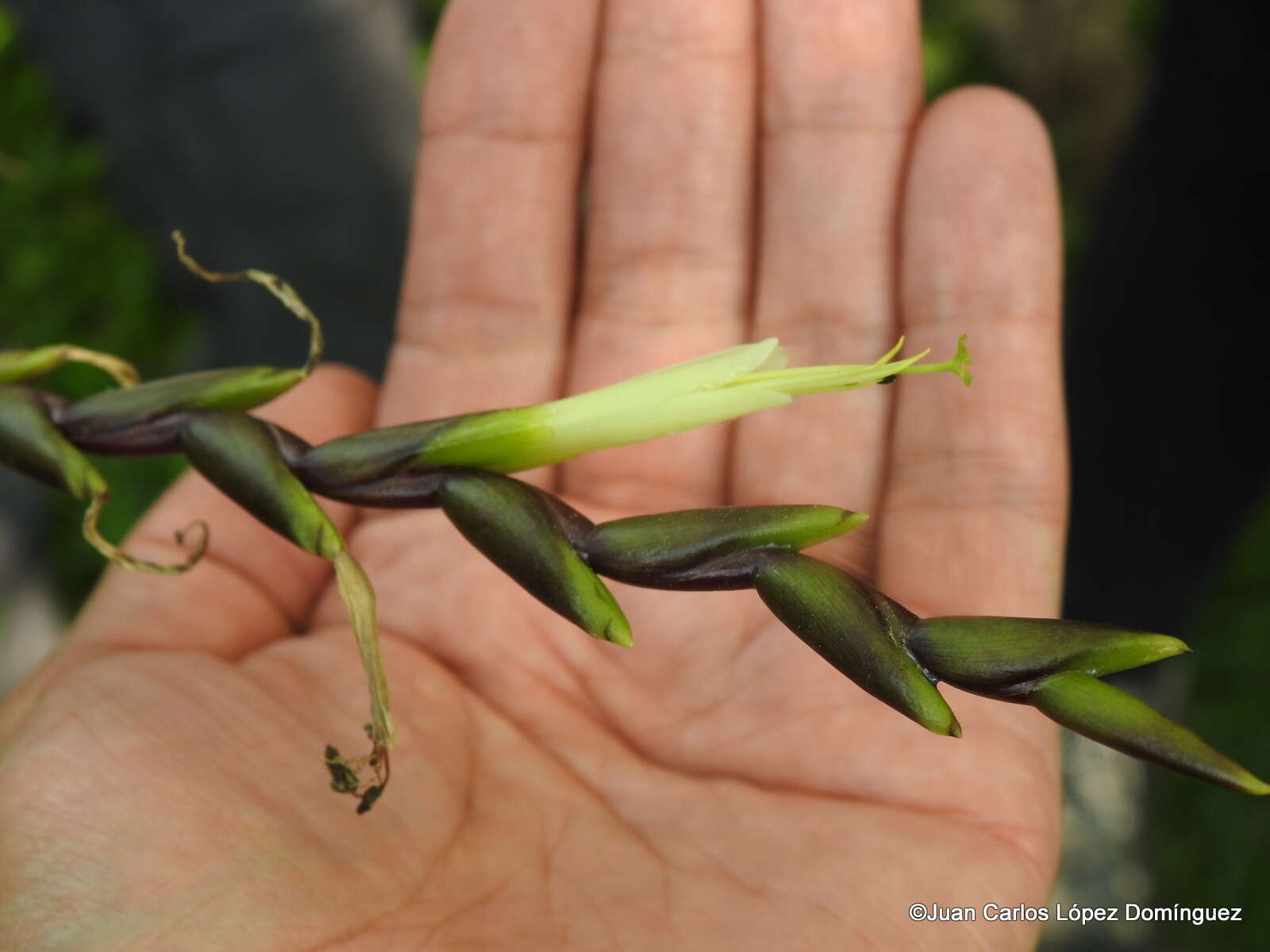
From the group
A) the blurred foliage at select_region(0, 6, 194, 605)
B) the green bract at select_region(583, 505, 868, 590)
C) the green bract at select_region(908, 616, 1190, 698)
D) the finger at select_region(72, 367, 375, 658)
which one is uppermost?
the blurred foliage at select_region(0, 6, 194, 605)

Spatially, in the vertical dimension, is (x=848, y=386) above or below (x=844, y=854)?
above

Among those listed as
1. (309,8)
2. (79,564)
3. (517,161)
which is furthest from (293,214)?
(517,161)

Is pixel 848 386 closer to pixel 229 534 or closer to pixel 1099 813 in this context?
pixel 229 534

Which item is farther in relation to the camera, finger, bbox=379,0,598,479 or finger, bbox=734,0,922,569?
finger, bbox=379,0,598,479

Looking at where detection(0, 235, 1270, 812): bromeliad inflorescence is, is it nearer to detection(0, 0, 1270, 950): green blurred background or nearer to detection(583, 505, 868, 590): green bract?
detection(583, 505, 868, 590): green bract

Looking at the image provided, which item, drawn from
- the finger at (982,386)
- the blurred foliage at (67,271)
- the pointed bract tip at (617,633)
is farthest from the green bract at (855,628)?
the blurred foliage at (67,271)

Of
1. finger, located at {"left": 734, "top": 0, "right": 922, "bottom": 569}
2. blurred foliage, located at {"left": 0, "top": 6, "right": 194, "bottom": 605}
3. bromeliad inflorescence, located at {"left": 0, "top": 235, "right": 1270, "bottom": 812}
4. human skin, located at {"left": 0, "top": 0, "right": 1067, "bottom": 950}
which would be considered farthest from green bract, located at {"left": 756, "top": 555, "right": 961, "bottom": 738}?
blurred foliage, located at {"left": 0, "top": 6, "right": 194, "bottom": 605}

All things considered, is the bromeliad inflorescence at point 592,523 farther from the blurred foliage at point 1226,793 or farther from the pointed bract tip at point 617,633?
the blurred foliage at point 1226,793
